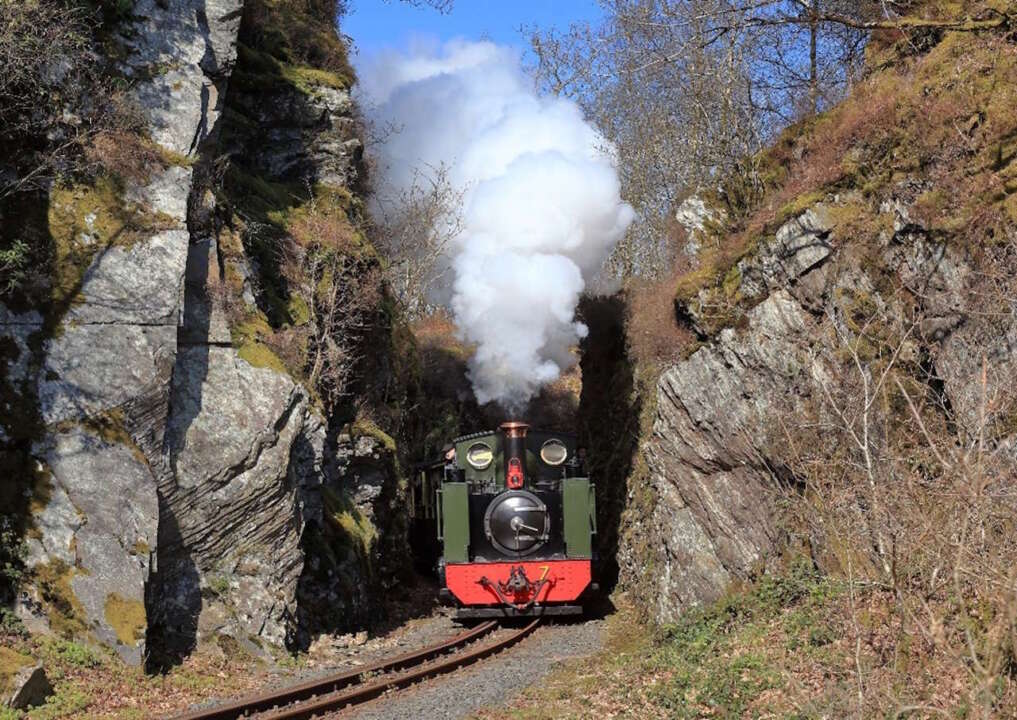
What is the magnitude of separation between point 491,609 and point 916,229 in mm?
8167

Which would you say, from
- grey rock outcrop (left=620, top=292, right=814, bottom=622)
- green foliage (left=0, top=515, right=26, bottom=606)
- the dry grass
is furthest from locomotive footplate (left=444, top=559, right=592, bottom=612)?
green foliage (left=0, top=515, right=26, bottom=606)

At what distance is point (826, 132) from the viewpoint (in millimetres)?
13867

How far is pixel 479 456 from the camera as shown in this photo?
16109 millimetres

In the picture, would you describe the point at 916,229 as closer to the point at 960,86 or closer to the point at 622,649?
the point at 960,86

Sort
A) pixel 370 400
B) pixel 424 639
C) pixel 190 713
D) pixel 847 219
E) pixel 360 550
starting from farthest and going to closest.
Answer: pixel 370 400, pixel 360 550, pixel 424 639, pixel 847 219, pixel 190 713

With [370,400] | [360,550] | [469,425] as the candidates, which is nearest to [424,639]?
[360,550]

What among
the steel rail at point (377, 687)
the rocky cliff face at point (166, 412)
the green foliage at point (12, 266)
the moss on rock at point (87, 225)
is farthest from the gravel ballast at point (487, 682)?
the green foliage at point (12, 266)

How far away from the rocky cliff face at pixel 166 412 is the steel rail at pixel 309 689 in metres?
1.55

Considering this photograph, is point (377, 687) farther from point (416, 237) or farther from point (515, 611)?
point (416, 237)

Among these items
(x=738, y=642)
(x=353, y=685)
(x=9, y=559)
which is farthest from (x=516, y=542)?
(x=9, y=559)

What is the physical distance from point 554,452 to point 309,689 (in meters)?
6.51

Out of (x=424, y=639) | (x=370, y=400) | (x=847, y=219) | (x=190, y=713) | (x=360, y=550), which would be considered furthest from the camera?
(x=370, y=400)

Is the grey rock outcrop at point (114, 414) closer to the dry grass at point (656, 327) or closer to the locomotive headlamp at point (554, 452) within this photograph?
the locomotive headlamp at point (554, 452)

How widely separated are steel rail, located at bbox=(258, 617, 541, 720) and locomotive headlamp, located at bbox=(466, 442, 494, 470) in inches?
113
